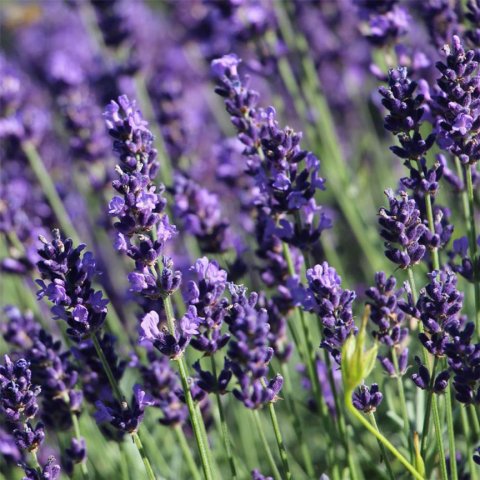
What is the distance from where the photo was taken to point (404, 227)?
6.31 ft

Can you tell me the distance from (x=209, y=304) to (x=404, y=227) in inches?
20.5

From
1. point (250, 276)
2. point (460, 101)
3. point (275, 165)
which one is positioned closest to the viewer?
point (460, 101)

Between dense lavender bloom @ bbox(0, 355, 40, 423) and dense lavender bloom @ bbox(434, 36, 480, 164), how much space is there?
1203mm

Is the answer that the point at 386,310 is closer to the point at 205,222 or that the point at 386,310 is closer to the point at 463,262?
the point at 463,262

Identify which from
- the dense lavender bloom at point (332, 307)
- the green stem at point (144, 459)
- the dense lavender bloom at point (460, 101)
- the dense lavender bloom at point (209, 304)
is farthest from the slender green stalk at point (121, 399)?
the dense lavender bloom at point (460, 101)

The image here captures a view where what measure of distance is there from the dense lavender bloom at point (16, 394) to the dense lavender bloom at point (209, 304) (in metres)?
0.41

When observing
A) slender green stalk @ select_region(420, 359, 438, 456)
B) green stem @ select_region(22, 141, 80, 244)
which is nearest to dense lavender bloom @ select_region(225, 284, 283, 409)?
slender green stalk @ select_region(420, 359, 438, 456)

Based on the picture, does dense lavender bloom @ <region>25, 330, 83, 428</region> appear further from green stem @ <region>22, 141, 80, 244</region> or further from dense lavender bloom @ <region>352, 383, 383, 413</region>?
green stem @ <region>22, 141, 80, 244</region>

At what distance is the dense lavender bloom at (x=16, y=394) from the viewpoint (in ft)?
6.04

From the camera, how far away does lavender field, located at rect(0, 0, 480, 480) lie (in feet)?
6.10

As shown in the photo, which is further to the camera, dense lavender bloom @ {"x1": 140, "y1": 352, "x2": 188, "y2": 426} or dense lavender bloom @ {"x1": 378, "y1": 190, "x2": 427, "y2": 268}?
dense lavender bloom @ {"x1": 140, "y1": 352, "x2": 188, "y2": 426}

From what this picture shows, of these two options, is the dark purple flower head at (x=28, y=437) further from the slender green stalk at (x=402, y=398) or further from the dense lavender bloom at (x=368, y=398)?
the slender green stalk at (x=402, y=398)

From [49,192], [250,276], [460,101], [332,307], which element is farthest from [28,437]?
[250,276]

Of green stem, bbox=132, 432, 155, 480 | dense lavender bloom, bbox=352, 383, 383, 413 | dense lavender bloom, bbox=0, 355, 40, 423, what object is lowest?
green stem, bbox=132, 432, 155, 480
